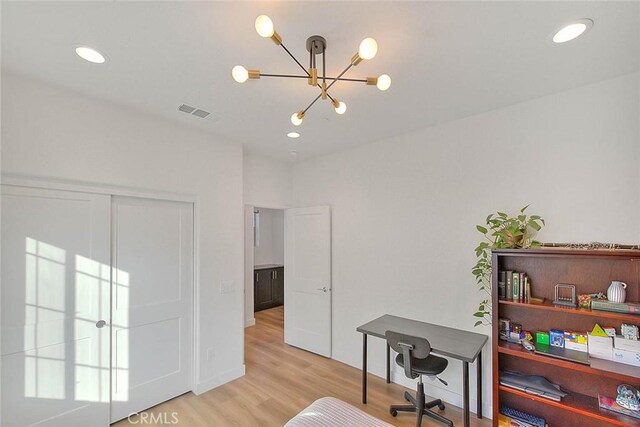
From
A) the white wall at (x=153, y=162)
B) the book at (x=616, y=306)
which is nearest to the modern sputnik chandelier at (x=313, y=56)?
the white wall at (x=153, y=162)

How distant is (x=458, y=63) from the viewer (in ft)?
6.20

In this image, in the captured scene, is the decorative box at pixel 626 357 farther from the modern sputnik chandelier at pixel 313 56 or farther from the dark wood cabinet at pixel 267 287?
the dark wood cabinet at pixel 267 287

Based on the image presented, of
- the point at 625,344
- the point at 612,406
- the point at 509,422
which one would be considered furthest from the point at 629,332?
the point at 509,422

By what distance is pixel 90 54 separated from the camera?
179 cm

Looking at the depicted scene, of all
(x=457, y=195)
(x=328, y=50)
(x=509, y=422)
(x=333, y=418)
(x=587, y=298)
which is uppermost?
(x=328, y=50)

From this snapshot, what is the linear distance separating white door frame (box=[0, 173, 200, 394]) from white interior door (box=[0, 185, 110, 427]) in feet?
0.17

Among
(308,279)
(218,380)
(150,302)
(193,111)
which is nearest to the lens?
(193,111)

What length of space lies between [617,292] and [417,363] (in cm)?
153

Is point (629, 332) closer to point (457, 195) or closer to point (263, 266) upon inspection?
point (457, 195)

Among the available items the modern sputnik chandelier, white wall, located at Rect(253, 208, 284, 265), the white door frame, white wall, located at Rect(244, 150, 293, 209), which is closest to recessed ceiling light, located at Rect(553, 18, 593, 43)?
the modern sputnik chandelier

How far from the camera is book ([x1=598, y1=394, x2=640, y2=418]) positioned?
184 cm

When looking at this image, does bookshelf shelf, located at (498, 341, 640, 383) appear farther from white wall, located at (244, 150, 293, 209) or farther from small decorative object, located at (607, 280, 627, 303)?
white wall, located at (244, 150, 293, 209)

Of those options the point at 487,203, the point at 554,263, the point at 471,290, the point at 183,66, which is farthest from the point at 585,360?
the point at 183,66

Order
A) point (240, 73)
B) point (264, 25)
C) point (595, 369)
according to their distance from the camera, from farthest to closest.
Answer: point (595, 369)
point (240, 73)
point (264, 25)
